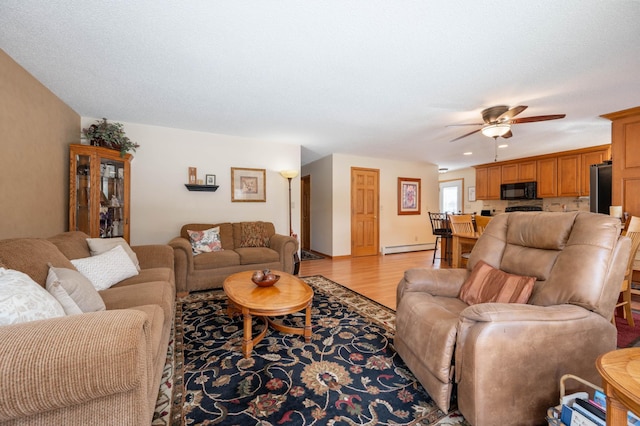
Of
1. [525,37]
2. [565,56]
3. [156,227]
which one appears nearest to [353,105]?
[525,37]

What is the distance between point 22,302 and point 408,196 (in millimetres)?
6828

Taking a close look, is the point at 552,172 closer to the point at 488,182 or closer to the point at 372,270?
the point at 488,182

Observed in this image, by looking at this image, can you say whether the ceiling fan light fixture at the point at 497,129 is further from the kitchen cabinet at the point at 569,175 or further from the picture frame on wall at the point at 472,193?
the picture frame on wall at the point at 472,193

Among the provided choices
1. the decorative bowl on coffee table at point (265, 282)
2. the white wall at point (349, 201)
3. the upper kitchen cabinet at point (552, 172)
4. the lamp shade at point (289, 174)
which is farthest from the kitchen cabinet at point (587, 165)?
the decorative bowl on coffee table at point (265, 282)

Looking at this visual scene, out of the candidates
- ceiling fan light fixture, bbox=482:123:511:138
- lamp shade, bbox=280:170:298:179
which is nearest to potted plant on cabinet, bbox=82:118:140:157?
lamp shade, bbox=280:170:298:179

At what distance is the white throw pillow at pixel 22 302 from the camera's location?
3.14 ft

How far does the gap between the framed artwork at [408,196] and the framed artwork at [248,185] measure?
3665 millimetres

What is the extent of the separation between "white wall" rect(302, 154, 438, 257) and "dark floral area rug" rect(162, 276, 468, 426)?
11.1 feet

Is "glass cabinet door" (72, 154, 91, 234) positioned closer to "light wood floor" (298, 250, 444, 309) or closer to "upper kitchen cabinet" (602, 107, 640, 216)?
"light wood floor" (298, 250, 444, 309)

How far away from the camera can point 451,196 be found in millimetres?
8906

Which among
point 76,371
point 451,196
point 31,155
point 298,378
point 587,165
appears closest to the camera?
point 76,371

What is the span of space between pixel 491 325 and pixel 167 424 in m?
1.66

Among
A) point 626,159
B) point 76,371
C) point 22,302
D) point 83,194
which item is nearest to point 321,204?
point 83,194

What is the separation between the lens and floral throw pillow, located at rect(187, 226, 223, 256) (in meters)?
3.64
